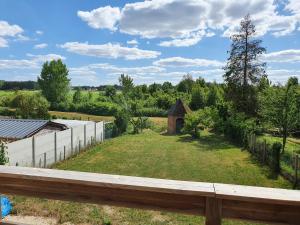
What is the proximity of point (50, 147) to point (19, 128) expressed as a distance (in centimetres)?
253

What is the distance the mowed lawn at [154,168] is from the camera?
7.96 m

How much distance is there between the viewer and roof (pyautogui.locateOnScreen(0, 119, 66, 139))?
1683 cm

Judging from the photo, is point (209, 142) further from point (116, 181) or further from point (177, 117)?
point (116, 181)

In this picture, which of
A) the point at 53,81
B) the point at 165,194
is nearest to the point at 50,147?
the point at 165,194

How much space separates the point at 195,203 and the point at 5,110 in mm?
46705

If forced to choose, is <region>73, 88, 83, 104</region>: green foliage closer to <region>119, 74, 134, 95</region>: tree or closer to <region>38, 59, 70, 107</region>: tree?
<region>38, 59, 70, 107</region>: tree

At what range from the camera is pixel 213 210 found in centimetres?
191

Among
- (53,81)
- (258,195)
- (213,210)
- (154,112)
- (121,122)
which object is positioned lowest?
(121,122)

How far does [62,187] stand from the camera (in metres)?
2.15

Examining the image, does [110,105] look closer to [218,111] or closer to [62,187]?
[218,111]

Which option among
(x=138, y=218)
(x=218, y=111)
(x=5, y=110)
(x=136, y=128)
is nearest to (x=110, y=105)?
(x=5, y=110)

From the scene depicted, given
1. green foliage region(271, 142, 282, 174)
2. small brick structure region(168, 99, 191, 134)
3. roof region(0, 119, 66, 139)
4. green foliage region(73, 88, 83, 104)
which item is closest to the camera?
green foliage region(271, 142, 282, 174)

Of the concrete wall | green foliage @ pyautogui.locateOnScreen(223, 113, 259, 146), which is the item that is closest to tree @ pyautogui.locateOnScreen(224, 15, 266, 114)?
green foliage @ pyautogui.locateOnScreen(223, 113, 259, 146)

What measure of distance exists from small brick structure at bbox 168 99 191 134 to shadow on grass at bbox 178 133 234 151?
3.10 meters
